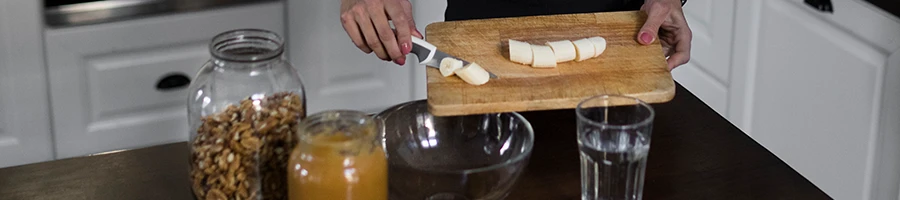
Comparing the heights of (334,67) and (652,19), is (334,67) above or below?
below

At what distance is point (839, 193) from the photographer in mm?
2299

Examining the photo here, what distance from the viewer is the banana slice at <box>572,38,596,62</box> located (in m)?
1.42

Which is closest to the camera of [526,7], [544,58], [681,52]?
[544,58]

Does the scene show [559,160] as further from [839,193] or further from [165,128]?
[165,128]

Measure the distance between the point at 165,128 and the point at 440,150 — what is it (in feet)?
4.74

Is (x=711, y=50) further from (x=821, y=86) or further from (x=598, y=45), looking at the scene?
(x=598, y=45)

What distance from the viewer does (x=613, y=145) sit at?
3.52 feet

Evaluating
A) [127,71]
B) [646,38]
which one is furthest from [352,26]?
[127,71]

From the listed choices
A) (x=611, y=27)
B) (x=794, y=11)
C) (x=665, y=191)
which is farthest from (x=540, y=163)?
(x=794, y=11)

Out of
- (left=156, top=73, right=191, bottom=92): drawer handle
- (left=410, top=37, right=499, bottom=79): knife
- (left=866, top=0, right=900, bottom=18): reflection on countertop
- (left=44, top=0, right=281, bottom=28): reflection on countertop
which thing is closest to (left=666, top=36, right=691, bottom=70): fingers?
(left=410, top=37, right=499, bottom=79): knife


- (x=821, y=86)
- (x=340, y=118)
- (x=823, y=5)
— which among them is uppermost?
(x=340, y=118)

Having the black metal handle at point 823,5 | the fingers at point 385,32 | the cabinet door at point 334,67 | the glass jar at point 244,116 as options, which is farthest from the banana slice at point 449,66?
the cabinet door at point 334,67

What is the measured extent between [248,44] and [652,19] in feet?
2.12

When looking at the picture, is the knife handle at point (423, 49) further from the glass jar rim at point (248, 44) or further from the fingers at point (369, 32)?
the glass jar rim at point (248, 44)
